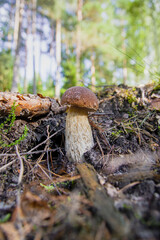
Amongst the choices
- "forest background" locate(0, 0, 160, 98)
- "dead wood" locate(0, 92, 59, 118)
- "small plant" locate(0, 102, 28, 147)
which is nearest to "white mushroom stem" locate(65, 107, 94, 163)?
"dead wood" locate(0, 92, 59, 118)

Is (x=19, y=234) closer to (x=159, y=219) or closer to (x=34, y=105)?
(x=159, y=219)

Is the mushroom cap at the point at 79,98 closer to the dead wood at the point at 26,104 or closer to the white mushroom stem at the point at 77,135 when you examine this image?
the white mushroom stem at the point at 77,135

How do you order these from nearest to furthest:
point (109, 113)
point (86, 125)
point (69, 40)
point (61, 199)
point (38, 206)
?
point (38, 206)
point (61, 199)
point (86, 125)
point (109, 113)
point (69, 40)

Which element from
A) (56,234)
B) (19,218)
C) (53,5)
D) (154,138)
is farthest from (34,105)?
(53,5)

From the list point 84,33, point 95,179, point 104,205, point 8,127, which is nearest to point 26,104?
point 8,127

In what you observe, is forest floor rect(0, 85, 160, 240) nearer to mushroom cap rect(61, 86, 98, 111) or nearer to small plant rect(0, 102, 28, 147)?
small plant rect(0, 102, 28, 147)

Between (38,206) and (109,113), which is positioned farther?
(109,113)
